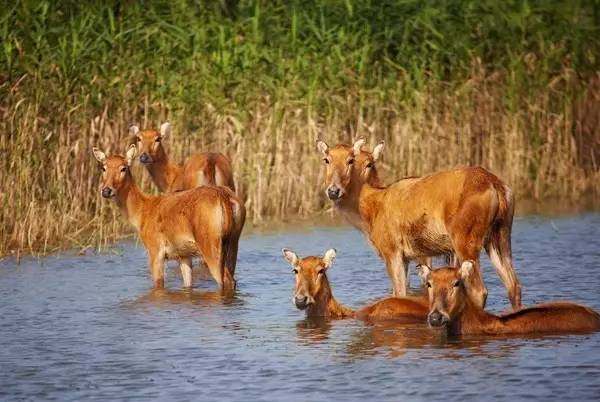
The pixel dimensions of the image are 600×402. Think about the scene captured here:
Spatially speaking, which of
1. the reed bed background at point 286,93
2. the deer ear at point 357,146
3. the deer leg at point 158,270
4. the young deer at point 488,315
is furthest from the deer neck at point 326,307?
the reed bed background at point 286,93

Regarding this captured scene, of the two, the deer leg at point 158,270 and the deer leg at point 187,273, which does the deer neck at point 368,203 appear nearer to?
the deer leg at point 187,273

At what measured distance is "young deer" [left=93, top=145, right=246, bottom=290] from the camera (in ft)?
47.9

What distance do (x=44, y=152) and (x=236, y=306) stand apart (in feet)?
16.0

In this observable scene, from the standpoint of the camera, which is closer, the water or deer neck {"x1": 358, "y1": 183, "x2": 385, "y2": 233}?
the water

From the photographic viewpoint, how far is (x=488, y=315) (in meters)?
12.0

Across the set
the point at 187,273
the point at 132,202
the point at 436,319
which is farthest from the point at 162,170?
the point at 436,319

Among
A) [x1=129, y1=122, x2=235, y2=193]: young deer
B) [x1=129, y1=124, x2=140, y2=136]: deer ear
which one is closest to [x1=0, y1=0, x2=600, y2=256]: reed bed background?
[x1=129, y1=124, x2=140, y2=136]: deer ear

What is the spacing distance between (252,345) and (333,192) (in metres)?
2.65

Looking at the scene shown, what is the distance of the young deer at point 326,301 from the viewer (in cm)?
1272

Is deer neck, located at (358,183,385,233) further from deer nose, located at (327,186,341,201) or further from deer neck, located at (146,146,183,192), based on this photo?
deer neck, located at (146,146,183,192)

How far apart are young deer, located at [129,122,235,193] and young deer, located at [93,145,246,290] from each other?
68.1 inches

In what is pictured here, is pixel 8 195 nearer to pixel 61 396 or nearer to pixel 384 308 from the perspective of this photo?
pixel 384 308

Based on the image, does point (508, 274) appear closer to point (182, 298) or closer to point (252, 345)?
point (252, 345)

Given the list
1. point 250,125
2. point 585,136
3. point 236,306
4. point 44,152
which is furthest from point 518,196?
point 236,306
